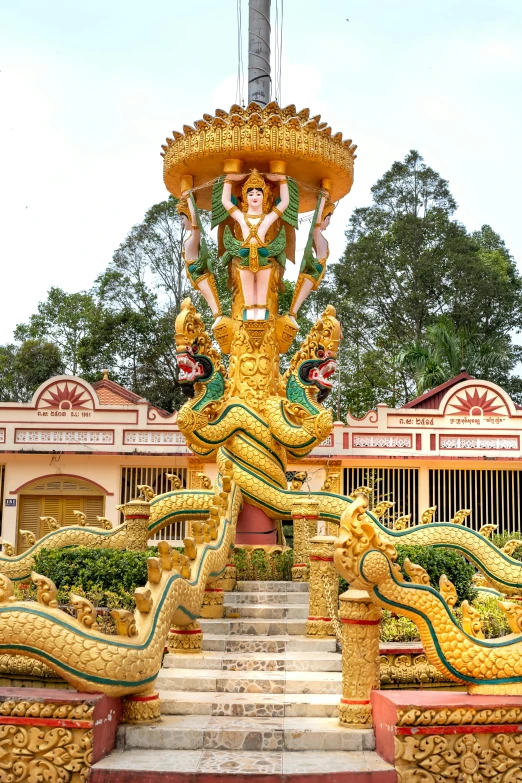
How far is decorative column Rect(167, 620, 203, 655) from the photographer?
675 cm

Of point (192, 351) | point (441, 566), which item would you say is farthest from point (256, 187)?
point (441, 566)

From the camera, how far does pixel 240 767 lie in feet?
16.6

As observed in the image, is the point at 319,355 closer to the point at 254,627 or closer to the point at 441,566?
the point at 441,566

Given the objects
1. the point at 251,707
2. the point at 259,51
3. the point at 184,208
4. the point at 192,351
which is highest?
the point at 259,51

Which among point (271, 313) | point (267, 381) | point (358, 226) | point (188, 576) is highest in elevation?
point (358, 226)

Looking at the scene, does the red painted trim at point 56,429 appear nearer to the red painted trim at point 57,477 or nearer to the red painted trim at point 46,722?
the red painted trim at point 57,477

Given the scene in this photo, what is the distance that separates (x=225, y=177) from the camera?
994 centimetres

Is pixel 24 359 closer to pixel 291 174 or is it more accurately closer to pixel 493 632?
pixel 291 174

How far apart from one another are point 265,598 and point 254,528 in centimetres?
144

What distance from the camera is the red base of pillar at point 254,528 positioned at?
9.20m

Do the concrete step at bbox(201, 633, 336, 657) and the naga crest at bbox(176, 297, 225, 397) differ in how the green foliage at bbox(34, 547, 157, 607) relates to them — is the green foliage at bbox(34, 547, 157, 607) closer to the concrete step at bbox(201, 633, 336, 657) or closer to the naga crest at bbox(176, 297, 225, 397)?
the concrete step at bbox(201, 633, 336, 657)

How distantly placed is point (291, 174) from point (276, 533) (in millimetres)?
4062

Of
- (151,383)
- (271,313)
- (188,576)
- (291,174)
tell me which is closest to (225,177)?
(291,174)

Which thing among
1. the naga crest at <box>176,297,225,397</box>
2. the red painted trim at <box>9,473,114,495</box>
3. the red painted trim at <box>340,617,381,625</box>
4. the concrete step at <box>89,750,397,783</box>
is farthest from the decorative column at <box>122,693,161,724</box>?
the red painted trim at <box>9,473,114,495</box>
